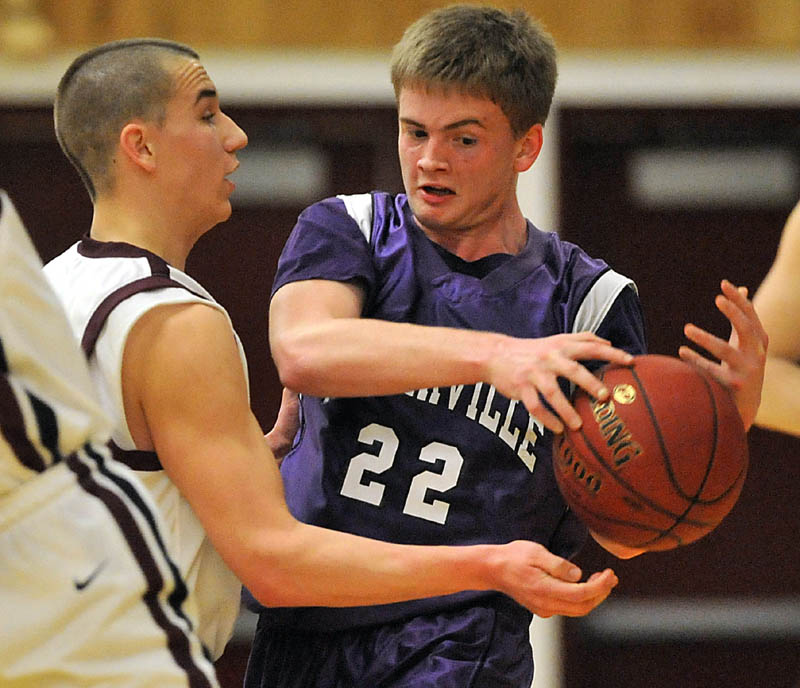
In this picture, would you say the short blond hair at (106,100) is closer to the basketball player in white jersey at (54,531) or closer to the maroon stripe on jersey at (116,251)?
the maroon stripe on jersey at (116,251)

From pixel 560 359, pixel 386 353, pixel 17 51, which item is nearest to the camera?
pixel 560 359

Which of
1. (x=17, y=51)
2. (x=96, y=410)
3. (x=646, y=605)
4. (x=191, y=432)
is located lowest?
(x=646, y=605)

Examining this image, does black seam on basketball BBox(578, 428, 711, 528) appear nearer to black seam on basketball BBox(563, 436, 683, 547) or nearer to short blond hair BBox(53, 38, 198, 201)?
black seam on basketball BBox(563, 436, 683, 547)

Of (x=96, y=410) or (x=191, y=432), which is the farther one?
(x=191, y=432)

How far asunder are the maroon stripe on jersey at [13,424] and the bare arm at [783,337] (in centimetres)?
204

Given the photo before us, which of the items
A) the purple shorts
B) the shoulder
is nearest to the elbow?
the shoulder

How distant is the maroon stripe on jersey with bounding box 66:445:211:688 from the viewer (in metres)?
1.67

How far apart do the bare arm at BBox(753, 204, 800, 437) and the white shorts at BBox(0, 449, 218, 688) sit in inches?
75.2

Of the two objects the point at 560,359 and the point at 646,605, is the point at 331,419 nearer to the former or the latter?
the point at 560,359

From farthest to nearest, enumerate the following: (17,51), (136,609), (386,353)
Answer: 1. (17,51)
2. (386,353)
3. (136,609)

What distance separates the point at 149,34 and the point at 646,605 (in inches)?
130

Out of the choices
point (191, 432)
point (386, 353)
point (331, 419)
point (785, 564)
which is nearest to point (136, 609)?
point (191, 432)

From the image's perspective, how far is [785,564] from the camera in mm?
5988

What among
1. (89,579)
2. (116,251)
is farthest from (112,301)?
(89,579)
